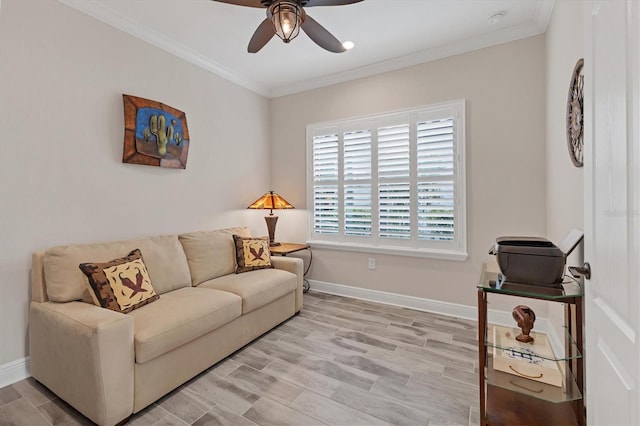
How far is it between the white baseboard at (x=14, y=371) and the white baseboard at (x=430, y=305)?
2821 mm

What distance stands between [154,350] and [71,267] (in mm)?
876

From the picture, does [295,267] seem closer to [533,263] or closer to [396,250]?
[396,250]

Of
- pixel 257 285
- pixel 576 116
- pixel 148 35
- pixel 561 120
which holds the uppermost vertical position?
→ pixel 148 35

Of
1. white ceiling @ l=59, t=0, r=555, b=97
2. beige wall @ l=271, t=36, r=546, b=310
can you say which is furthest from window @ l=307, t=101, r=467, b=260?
white ceiling @ l=59, t=0, r=555, b=97

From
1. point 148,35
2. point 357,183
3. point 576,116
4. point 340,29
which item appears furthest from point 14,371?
point 576,116

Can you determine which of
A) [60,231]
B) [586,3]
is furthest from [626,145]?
[60,231]

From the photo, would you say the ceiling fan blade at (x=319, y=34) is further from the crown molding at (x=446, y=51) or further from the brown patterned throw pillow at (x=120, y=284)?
the brown patterned throw pillow at (x=120, y=284)

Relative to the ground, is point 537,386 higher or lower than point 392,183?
lower

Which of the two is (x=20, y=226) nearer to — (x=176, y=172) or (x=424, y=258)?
(x=176, y=172)

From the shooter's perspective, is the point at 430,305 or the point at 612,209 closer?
the point at 612,209

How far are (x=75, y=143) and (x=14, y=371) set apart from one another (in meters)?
1.69

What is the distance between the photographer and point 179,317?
1974mm

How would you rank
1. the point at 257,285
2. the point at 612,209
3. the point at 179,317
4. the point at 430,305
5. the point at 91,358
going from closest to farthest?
1. the point at 612,209
2. the point at 91,358
3. the point at 179,317
4. the point at 257,285
5. the point at 430,305

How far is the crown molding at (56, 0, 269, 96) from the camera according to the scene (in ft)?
7.79
